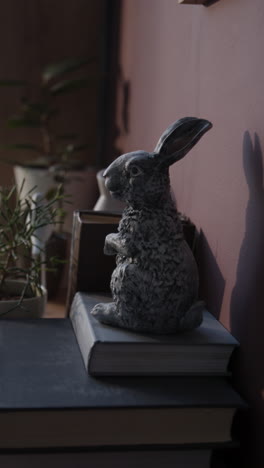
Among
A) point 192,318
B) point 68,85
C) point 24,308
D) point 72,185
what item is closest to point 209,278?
point 192,318

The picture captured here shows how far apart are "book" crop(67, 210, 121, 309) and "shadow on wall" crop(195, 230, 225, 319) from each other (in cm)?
14

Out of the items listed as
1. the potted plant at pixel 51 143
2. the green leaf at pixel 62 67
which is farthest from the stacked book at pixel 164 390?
the green leaf at pixel 62 67

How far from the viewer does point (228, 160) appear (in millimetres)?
923

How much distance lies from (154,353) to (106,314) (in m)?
0.09

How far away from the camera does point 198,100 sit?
107cm

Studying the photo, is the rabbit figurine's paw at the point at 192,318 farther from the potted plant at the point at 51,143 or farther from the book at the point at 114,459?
the potted plant at the point at 51,143

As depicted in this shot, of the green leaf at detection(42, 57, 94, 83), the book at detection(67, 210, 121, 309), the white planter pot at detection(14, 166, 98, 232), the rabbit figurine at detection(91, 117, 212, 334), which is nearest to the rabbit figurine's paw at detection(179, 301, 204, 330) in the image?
the rabbit figurine at detection(91, 117, 212, 334)

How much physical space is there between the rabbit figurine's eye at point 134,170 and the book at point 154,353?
21cm

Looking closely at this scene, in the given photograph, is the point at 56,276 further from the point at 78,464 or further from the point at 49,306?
the point at 78,464

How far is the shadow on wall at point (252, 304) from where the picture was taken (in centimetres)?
80

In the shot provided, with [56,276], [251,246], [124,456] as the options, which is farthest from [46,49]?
[124,456]

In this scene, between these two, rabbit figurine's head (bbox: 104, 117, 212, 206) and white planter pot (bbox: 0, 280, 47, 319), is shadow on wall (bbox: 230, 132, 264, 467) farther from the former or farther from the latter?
white planter pot (bbox: 0, 280, 47, 319)

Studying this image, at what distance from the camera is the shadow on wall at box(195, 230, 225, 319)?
0.94m

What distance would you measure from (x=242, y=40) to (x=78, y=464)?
23.3 inches
